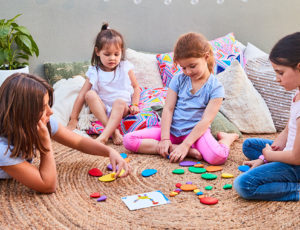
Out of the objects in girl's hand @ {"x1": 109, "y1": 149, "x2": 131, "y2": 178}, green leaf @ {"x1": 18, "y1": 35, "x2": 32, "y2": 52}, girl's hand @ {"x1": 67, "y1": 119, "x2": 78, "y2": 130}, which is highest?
green leaf @ {"x1": 18, "y1": 35, "x2": 32, "y2": 52}

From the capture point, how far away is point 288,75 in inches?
50.4

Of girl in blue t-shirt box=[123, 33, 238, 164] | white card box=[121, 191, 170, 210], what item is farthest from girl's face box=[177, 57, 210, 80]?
white card box=[121, 191, 170, 210]

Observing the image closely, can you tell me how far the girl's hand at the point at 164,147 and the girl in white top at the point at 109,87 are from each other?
34 cm

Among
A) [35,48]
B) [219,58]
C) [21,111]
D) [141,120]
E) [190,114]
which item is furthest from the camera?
[219,58]

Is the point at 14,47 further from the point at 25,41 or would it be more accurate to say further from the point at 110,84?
the point at 110,84

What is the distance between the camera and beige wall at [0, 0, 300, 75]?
102 inches

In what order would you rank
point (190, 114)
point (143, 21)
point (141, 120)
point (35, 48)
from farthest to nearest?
point (143, 21)
point (35, 48)
point (141, 120)
point (190, 114)

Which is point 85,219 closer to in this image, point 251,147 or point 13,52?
point 251,147

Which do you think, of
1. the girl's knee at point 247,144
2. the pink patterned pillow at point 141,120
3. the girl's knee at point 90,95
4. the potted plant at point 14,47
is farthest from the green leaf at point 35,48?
the girl's knee at point 247,144

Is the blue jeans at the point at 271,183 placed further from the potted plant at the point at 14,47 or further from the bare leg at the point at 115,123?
the potted plant at the point at 14,47

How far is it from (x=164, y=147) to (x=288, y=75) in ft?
2.29

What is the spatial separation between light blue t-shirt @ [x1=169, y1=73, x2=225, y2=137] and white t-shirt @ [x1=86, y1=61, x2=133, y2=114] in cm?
46

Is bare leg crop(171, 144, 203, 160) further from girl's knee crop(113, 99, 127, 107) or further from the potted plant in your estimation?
the potted plant

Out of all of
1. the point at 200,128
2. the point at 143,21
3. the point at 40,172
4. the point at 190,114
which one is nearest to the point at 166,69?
the point at 143,21
